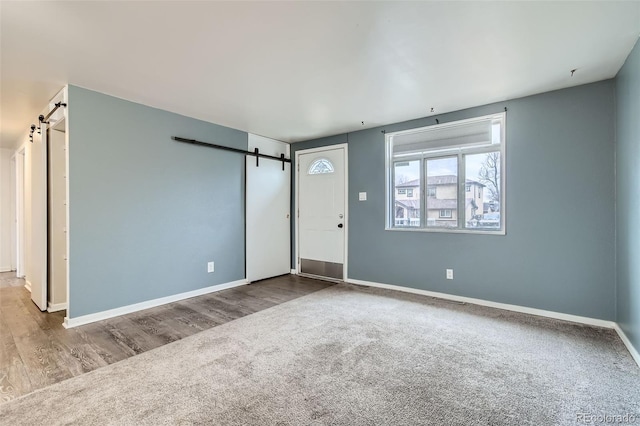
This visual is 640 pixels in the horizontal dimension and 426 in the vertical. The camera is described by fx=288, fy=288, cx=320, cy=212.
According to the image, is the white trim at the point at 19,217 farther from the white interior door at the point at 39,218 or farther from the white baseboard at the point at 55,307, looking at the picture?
the white baseboard at the point at 55,307

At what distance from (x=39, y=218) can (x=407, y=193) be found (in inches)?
180

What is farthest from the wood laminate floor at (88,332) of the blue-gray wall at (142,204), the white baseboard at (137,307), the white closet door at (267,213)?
the white closet door at (267,213)

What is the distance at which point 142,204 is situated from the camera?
334cm

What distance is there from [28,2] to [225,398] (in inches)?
104

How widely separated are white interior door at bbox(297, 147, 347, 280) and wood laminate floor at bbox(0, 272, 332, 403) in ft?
2.81

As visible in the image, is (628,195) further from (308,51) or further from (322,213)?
(322,213)

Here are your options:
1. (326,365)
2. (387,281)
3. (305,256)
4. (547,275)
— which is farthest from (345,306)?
(547,275)

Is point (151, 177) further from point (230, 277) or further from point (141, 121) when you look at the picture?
point (230, 277)

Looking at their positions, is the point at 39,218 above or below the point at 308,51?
below

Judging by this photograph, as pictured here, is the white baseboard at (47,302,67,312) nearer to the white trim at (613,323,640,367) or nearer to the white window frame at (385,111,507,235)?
the white window frame at (385,111,507,235)

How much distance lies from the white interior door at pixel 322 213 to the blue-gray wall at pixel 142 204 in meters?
1.25

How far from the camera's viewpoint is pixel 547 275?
307 centimetres

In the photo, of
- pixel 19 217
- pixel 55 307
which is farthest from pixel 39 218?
pixel 19 217

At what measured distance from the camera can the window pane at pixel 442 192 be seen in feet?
12.1
